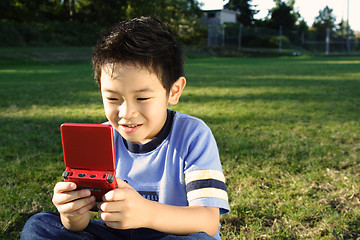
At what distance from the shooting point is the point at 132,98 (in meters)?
1.27

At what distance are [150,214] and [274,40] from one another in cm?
2833

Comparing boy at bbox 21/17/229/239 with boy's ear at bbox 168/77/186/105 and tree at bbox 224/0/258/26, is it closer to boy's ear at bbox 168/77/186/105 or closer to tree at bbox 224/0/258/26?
boy's ear at bbox 168/77/186/105

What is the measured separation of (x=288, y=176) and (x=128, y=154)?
147cm

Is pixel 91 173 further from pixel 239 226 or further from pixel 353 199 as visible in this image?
pixel 353 199

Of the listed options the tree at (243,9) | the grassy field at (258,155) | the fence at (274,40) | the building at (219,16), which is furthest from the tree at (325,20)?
the grassy field at (258,155)

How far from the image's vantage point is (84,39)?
2536 centimetres

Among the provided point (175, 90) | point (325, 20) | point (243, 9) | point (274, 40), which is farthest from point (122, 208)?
point (325, 20)

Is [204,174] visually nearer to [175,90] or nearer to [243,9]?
[175,90]

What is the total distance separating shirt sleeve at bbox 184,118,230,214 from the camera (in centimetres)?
130

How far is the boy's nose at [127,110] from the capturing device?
49.9 inches

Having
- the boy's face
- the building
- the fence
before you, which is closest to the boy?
the boy's face

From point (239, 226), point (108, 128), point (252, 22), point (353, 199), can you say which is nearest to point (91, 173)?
point (108, 128)

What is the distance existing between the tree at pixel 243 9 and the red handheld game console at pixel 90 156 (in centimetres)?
4229

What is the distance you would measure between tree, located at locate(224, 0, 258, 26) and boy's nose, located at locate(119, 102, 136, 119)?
4200 cm
